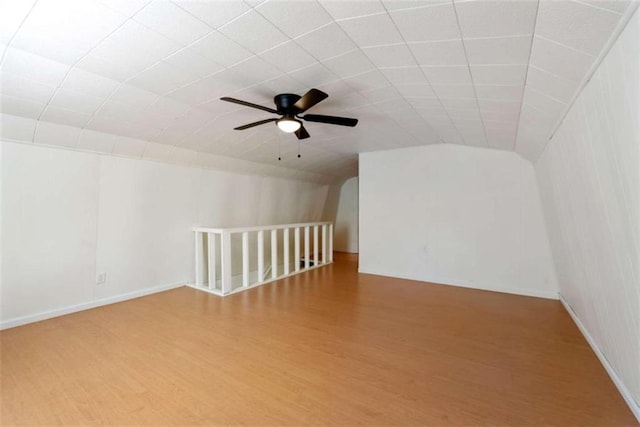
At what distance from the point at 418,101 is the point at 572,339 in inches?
108

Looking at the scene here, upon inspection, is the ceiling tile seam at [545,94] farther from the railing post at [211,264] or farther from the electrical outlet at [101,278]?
the electrical outlet at [101,278]

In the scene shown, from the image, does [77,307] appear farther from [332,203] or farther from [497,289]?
[332,203]

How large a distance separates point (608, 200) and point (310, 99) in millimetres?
2118

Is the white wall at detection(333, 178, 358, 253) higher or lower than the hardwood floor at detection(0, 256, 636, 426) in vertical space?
higher

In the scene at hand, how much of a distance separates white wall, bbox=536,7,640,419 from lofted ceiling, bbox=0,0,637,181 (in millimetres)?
176

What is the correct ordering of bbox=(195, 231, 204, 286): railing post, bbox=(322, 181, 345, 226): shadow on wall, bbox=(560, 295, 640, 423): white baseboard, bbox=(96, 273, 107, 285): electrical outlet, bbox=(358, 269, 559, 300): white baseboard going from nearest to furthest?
bbox=(560, 295, 640, 423): white baseboard < bbox=(96, 273, 107, 285): electrical outlet < bbox=(358, 269, 559, 300): white baseboard < bbox=(195, 231, 204, 286): railing post < bbox=(322, 181, 345, 226): shadow on wall

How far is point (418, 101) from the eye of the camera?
9.40 feet

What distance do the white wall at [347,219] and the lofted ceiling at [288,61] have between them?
517 centimetres

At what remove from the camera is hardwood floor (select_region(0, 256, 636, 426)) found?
5.58ft

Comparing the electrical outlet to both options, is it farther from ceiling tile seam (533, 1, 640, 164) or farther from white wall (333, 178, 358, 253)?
white wall (333, 178, 358, 253)

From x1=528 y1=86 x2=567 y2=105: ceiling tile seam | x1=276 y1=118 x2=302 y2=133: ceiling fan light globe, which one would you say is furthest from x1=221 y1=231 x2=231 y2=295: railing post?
x1=528 y1=86 x2=567 y2=105: ceiling tile seam

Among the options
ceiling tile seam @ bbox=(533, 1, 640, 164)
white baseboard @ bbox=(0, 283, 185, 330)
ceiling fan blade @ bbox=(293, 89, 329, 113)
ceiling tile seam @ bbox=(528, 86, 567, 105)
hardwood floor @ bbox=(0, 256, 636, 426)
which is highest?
ceiling fan blade @ bbox=(293, 89, 329, 113)

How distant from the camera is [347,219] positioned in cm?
877

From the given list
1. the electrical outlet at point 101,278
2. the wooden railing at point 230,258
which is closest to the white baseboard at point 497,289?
the wooden railing at point 230,258
